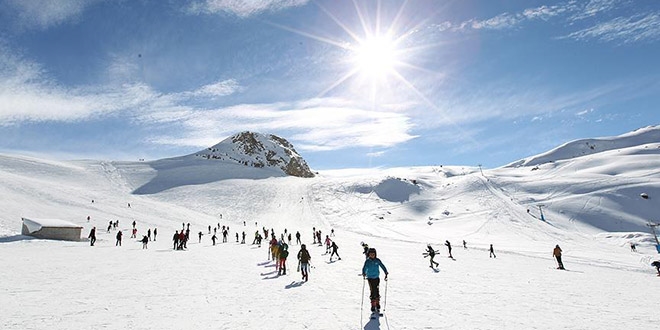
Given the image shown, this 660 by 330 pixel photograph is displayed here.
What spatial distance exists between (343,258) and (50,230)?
2367cm

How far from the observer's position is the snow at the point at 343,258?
8.67m

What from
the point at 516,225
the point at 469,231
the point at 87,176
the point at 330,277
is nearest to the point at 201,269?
the point at 330,277

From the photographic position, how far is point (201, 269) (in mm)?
16188

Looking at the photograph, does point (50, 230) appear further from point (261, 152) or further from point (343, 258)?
point (261, 152)

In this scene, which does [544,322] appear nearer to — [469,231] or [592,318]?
[592,318]

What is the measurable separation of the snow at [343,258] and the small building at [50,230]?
104 centimetres

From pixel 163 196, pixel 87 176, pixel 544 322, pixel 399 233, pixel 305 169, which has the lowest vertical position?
pixel 544 322

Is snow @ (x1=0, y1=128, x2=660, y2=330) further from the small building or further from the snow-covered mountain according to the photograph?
the snow-covered mountain

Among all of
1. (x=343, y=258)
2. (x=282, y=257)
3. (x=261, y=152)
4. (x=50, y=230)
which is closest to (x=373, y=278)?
(x=282, y=257)

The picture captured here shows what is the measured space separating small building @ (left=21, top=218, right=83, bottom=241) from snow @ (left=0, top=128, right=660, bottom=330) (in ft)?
3.41

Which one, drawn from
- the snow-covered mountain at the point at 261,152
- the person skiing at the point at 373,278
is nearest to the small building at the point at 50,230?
the person skiing at the point at 373,278

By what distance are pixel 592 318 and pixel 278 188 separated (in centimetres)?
7680

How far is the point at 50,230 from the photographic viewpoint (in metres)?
27.5

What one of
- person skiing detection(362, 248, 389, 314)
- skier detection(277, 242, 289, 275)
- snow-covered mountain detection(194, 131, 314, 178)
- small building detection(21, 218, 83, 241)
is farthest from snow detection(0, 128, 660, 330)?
snow-covered mountain detection(194, 131, 314, 178)
